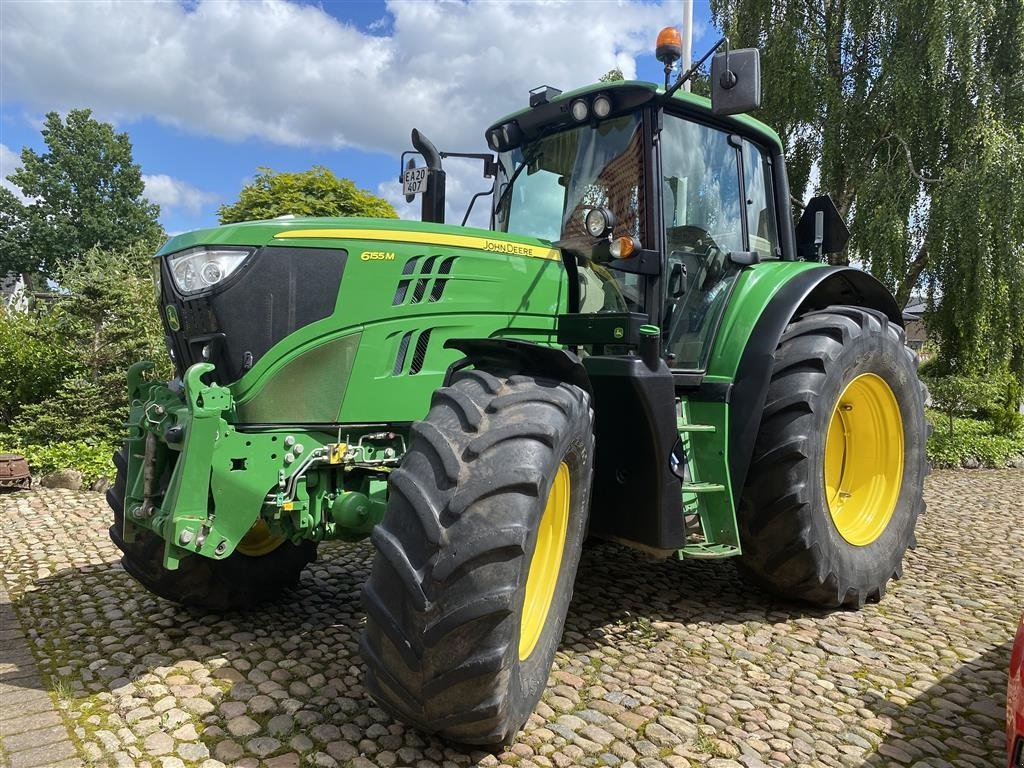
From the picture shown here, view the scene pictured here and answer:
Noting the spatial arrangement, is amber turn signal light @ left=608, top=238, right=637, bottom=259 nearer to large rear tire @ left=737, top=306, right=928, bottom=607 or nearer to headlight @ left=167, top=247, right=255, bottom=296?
large rear tire @ left=737, top=306, right=928, bottom=607

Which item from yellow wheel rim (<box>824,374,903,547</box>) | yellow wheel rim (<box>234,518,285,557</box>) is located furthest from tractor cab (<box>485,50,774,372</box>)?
yellow wheel rim (<box>234,518,285,557</box>)

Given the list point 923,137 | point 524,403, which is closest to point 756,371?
point 524,403

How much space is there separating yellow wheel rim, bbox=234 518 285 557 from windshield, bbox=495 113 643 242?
1.99 meters

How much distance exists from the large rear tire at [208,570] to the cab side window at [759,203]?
299cm

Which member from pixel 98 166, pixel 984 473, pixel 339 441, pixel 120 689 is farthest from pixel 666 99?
pixel 98 166

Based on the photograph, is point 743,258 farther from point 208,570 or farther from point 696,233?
point 208,570

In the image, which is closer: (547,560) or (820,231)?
(547,560)

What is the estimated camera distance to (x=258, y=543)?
3691mm

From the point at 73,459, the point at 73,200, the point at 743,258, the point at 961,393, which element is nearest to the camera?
the point at 743,258

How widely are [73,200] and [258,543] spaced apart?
4836 cm

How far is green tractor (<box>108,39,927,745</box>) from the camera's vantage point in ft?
7.64

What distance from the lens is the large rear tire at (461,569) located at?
222 centimetres

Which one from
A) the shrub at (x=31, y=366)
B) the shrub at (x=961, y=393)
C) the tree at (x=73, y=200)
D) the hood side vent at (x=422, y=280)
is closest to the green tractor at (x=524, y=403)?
the hood side vent at (x=422, y=280)

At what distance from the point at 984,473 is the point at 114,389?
424 inches
